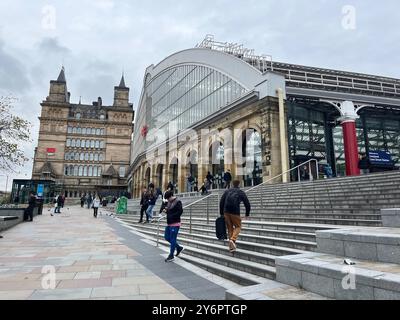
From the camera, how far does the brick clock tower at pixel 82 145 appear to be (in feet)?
222

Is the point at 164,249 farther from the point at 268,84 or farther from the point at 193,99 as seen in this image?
the point at 193,99

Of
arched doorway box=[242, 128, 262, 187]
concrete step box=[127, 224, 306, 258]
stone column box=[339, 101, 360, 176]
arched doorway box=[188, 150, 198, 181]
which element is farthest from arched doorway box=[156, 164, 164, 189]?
concrete step box=[127, 224, 306, 258]

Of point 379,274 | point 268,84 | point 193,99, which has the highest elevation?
point 193,99

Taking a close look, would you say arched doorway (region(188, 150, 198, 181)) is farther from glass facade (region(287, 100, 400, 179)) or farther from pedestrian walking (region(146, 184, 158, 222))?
pedestrian walking (region(146, 184, 158, 222))

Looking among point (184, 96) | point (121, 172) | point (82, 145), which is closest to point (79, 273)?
point (184, 96)

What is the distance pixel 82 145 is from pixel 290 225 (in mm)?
74117

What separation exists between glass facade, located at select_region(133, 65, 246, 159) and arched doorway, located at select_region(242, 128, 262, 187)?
364 centimetres

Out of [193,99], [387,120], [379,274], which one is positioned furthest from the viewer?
[193,99]

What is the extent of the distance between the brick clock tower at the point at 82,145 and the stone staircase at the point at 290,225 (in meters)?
60.2

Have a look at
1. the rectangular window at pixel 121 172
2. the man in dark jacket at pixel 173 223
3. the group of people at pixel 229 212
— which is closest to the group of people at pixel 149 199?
the group of people at pixel 229 212
